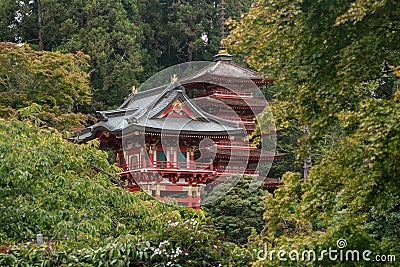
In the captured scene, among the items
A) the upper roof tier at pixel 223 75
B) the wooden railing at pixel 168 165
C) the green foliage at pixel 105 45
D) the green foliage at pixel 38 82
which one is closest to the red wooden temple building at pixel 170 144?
the wooden railing at pixel 168 165

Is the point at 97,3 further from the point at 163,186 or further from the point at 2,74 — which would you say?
the point at 163,186

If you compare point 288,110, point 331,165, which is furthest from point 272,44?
point 331,165

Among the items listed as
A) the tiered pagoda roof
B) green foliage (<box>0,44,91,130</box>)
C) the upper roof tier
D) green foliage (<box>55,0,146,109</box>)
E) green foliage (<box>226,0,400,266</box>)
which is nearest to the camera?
green foliage (<box>226,0,400,266</box>)

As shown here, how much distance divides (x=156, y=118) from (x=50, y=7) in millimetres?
13192

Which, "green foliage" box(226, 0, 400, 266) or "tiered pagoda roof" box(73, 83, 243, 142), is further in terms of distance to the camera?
"tiered pagoda roof" box(73, 83, 243, 142)

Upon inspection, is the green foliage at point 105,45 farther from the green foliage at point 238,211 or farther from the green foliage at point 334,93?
the green foliage at point 334,93

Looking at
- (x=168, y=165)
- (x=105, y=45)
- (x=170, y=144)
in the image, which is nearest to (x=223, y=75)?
(x=170, y=144)

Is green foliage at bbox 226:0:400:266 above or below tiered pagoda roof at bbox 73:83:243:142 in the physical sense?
above

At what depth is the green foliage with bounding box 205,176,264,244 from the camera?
18.3m

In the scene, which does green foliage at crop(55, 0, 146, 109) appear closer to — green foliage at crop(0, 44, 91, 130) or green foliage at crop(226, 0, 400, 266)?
green foliage at crop(0, 44, 91, 130)

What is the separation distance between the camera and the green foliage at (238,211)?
60.0 feet

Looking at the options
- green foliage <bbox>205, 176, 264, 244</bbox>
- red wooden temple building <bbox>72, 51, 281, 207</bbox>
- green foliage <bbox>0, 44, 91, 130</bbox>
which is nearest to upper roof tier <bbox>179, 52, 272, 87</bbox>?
red wooden temple building <bbox>72, 51, 281, 207</bbox>

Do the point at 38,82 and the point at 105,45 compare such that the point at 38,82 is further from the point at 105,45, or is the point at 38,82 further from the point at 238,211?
the point at 105,45

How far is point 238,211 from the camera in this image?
61.9ft
